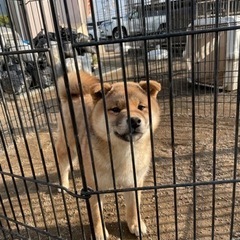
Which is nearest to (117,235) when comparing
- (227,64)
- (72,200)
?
(72,200)

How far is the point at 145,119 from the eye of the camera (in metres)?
1.83

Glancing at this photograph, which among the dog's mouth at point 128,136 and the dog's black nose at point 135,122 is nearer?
the dog's black nose at point 135,122

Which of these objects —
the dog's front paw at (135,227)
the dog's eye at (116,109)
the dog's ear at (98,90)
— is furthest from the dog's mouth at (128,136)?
the dog's front paw at (135,227)

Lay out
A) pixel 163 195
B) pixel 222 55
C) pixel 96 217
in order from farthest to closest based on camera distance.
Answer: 1. pixel 222 55
2. pixel 163 195
3. pixel 96 217

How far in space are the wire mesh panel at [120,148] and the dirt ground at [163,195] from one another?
10mm

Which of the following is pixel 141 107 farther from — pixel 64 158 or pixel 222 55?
pixel 222 55

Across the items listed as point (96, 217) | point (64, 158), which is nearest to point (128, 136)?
point (96, 217)

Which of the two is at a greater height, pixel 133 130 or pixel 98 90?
pixel 98 90

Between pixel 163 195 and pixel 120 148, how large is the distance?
3.04 feet

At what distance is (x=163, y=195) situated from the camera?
104 inches

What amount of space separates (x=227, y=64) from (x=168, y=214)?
10.9ft

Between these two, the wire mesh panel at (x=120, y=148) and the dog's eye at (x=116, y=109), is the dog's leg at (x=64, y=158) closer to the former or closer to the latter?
the wire mesh panel at (x=120, y=148)

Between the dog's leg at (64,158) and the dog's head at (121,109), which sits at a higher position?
the dog's head at (121,109)

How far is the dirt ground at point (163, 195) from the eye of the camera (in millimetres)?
1795
